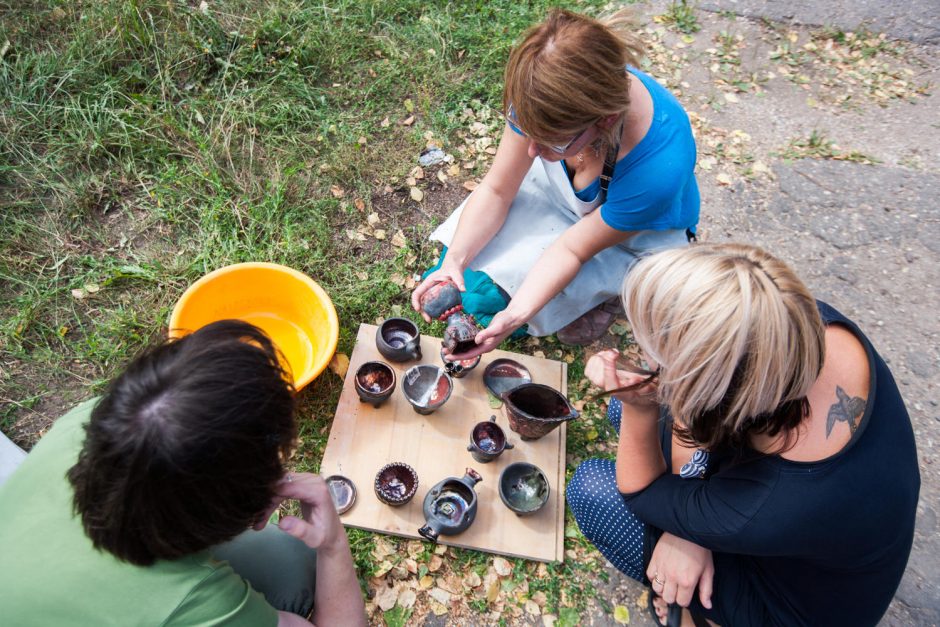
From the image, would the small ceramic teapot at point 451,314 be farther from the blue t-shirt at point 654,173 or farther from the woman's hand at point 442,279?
the blue t-shirt at point 654,173

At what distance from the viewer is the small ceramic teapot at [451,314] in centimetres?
270

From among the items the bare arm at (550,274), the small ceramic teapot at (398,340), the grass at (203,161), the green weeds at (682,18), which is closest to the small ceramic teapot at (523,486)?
the grass at (203,161)

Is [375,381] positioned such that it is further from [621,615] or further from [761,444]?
[761,444]

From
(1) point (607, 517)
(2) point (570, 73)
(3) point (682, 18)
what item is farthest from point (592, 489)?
(3) point (682, 18)

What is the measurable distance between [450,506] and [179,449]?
1.53m

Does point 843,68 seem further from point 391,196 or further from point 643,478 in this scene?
point 643,478

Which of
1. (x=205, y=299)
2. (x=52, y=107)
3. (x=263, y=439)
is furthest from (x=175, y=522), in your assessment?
(x=52, y=107)

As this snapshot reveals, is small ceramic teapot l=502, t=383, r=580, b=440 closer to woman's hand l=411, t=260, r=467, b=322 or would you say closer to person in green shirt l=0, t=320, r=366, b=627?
woman's hand l=411, t=260, r=467, b=322

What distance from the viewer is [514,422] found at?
8.84ft

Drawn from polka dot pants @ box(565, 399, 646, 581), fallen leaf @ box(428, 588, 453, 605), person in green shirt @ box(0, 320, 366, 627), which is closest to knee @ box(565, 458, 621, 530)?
polka dot pants @ box(565, 399, 646, 581)

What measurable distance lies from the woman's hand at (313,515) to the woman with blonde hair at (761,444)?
0.93m

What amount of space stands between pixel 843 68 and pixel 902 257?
1767mm

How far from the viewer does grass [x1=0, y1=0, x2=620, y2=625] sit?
3.02 metres

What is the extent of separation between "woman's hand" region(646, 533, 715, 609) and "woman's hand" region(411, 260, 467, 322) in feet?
4.55
